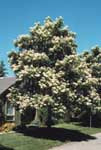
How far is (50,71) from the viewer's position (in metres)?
27.2

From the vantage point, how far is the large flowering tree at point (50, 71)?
26469mm

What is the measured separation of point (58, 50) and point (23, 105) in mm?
5065

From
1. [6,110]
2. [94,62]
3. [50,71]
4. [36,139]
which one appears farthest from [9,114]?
[36,139]

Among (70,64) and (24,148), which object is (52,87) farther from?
(24,148)

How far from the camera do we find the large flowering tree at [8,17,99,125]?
2647 centimetres

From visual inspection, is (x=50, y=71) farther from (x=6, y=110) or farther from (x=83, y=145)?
(x=6, y=110)

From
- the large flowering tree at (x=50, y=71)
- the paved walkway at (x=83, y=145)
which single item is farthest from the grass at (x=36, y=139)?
the large flowering tree at (x=50, y=71)

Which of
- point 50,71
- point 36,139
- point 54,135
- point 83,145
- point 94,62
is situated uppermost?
point 94,62

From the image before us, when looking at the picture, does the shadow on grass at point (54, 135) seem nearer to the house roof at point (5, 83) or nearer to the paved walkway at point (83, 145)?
the paved walkway at point (83, 145)

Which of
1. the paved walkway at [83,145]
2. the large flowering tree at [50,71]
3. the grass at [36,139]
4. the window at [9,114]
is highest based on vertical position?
the large flowering tree at [50,71]

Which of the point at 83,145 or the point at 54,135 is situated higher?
the point at 54,135

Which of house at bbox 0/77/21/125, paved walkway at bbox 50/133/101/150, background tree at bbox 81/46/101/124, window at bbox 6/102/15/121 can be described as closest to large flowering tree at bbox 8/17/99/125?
paved walkway at bbox 50/133/101/150

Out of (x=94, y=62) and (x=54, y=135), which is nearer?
(x=54, y=135)

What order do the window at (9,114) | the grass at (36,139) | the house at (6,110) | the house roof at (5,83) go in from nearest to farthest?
the grass at (36,139)
the house at (6,110)
the house roof at (5,83)
the window at (9,114)
